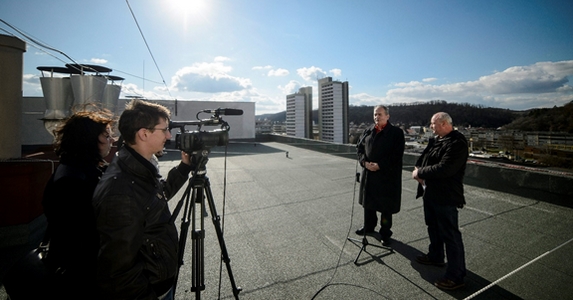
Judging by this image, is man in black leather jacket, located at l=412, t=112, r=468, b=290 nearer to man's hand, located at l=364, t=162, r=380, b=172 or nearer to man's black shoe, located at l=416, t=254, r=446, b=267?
man's black shoe, located at l=416, t=254, r=446, b=267

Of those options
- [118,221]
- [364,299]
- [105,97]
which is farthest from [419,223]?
[105,97]

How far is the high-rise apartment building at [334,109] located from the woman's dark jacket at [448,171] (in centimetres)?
5813

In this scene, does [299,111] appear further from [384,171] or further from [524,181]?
[384,171]

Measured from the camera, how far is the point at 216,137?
5.66ft

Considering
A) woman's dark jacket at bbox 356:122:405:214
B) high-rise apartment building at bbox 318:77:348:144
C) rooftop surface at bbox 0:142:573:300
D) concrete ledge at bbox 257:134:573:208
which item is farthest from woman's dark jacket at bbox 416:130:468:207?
high-rise apartment building at bbox 318:77:348:144

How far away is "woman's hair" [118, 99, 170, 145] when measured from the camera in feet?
4.23

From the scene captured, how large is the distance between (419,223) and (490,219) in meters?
0.98

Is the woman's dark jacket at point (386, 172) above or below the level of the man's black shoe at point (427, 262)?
above

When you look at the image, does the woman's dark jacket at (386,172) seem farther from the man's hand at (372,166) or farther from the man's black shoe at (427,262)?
the man's black shoe at (427,262)

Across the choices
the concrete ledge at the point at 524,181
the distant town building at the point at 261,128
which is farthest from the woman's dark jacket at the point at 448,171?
the distant town building at the point at 261,128

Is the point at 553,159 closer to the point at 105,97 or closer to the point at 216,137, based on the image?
the point at 216,137

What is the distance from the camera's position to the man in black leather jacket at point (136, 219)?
1062 millimetres

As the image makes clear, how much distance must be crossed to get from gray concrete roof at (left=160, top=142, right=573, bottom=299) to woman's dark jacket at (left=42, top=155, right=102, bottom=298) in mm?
854

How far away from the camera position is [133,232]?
1082mm
